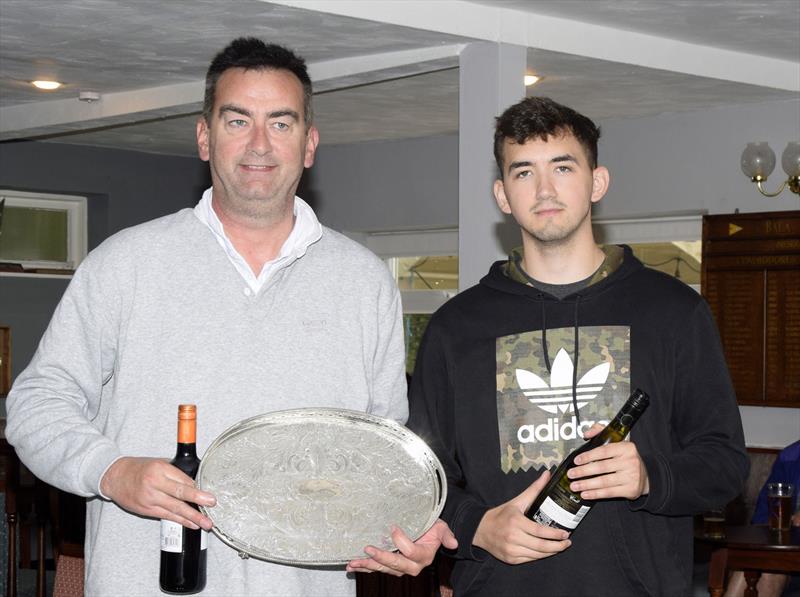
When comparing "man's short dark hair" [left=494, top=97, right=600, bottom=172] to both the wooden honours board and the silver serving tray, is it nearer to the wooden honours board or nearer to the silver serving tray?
the silver serving tray

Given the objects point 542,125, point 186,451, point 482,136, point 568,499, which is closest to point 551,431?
point 568,499

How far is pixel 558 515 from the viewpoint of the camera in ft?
6.82

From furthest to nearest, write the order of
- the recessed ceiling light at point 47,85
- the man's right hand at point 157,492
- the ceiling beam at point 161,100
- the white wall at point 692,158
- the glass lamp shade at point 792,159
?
the white wall at point 692,158 → the recessed ceiling light at point 47,85 → the glass lamp shade at point 792,159 → the ceiling beam at point 161,100 → the man's right hand at point 157,492

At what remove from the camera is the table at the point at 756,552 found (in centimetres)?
436

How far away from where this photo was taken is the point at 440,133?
27.6 feet

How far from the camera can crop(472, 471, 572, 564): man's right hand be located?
2082mm

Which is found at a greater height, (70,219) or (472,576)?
(70,219)

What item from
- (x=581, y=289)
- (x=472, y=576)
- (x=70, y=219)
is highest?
(x=70, y=219)

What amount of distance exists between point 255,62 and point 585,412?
2.79 feet

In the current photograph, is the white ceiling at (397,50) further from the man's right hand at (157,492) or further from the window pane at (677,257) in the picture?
the man's right hand at (157,492)

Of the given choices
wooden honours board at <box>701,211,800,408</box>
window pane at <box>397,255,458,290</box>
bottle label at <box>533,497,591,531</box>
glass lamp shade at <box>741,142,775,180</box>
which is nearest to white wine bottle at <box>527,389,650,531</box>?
bottle label at <box>533,497,591,531</box>

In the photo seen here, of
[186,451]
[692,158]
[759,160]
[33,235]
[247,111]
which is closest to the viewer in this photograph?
[186,451]

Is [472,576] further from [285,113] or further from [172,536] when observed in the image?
[285,113]

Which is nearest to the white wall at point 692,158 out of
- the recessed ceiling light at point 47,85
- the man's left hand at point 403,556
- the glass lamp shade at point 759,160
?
the glass lamp shade at point 759,160
